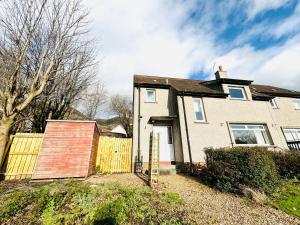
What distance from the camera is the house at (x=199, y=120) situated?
32.4 feet

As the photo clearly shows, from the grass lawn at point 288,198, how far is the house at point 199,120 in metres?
4.09

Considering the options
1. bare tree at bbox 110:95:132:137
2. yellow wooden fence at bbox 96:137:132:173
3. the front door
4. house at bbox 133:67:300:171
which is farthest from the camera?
bare tree at bbox 110:95:132:137

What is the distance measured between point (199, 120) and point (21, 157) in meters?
11.4

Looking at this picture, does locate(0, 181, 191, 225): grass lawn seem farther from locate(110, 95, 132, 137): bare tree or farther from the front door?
locate(110, 95, 132, 137): bare tree

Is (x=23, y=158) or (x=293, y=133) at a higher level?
(x=293, y=133)

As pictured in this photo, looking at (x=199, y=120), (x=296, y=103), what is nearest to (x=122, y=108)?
(x=199, y=120)

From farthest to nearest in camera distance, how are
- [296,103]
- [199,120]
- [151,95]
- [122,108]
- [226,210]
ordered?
[122,108], [296,103], [151,95], [199,120], [226,210]

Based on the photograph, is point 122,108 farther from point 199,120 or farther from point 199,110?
point 199,120

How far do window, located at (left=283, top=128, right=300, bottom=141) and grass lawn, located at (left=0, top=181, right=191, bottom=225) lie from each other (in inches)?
574

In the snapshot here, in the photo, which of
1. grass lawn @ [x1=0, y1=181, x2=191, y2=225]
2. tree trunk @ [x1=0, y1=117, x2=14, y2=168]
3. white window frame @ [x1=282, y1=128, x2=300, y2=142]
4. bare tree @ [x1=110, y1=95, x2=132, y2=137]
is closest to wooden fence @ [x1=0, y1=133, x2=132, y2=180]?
tree trunk @ [x1=0, y1=117, x2=14, y2=168]

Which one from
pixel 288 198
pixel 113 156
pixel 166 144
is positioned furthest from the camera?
pixel 166 144

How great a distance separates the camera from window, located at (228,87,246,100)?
12.1 m

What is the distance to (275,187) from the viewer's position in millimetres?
5516

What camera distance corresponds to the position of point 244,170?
18.0 feet
